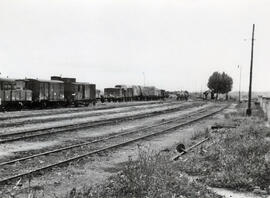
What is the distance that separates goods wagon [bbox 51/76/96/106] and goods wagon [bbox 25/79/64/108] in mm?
1772

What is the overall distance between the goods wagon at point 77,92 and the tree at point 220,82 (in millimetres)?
67215

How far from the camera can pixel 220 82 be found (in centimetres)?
10888

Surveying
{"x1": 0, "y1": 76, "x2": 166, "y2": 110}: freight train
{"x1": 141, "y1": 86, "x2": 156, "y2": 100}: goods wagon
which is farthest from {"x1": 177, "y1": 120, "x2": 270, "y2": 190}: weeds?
{"x1": 141, "y1": 86, "x2": 156, "y2": 100}: goods wagon

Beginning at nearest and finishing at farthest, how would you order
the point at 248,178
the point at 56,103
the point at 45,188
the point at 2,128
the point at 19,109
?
the point at 45,188 → the point at 248,178 → the point at 2,128 → the point at 19,109 → the point at 56,103

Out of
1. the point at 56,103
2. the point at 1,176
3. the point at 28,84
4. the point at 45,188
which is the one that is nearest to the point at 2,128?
the point at 1,176

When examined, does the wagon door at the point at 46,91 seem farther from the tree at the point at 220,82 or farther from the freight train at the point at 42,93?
the tree at the point at 220,82

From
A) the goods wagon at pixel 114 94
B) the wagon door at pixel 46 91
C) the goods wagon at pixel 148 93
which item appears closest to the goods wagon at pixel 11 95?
the wagon door at pixel 46 91

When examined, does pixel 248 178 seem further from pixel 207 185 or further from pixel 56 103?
pixel 56 103

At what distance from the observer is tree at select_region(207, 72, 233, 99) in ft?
357

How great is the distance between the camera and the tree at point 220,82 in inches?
4286

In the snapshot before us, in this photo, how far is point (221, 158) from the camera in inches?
407

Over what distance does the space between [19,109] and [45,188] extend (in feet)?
89.6

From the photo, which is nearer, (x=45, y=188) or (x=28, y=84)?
(x=45, y=188)

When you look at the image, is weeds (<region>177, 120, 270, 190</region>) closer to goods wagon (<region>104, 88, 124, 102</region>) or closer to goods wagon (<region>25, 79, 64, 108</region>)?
goods wagon (<region>25, 79, 64, 108</region>)
